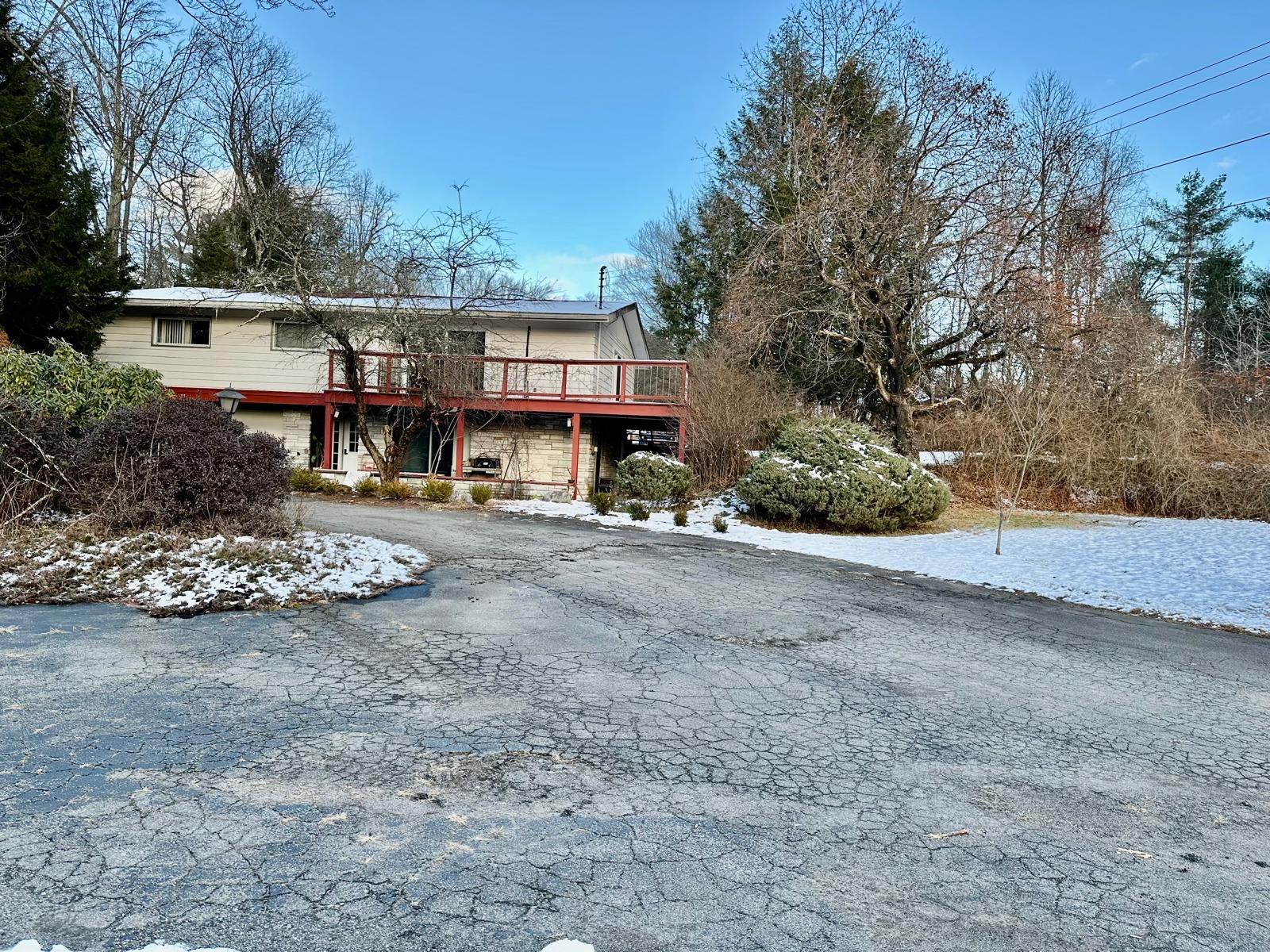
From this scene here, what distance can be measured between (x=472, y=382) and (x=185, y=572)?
463 inches

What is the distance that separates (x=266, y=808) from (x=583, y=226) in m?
22.3

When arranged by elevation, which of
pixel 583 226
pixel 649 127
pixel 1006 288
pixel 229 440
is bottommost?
pixel 229 440

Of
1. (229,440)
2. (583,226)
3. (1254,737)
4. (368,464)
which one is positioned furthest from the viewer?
(583,226)

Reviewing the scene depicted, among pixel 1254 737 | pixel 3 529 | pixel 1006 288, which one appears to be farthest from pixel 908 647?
pixel 1006 288

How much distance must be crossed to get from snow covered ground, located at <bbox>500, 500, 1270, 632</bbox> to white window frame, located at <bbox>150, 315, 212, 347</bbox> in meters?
10.4

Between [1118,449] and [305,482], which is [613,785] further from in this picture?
[1118,449]

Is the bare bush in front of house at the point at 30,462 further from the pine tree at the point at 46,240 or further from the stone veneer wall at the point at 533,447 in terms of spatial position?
the stone veneer wall at the point at 533,447

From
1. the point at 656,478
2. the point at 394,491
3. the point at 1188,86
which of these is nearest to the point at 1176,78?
the point at 1188,86

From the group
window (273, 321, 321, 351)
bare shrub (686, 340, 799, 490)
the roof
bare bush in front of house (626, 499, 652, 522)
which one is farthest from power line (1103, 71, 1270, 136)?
window (273, 321, 321, 351)

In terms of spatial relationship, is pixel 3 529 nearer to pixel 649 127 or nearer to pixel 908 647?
pixel 908 647

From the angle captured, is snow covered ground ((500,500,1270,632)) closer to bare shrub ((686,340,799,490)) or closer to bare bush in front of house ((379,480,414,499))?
bare shrub ((686,340,799,490))

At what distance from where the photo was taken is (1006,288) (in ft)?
53.7

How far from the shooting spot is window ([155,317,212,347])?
805 inches

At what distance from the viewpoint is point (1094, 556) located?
11.6 metres
